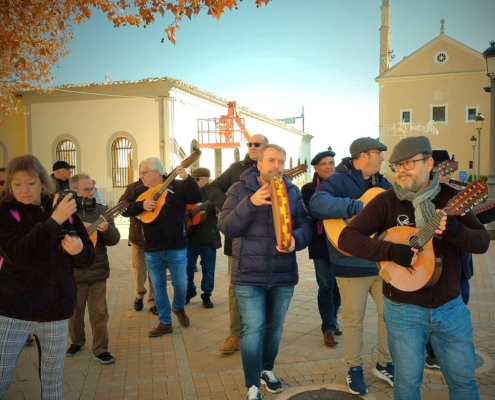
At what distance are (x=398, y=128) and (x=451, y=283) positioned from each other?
144 feet

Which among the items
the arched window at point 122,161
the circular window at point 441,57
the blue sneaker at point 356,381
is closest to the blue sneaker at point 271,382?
the blue sneaker at point 356,381

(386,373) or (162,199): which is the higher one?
(162,199)

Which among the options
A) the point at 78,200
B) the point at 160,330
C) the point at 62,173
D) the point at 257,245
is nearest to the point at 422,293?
the point at 257,245

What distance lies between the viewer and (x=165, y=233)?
18.2 ft

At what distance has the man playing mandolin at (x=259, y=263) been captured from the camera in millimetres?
3697

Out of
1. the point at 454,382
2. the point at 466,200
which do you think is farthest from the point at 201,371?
the point at 466,200

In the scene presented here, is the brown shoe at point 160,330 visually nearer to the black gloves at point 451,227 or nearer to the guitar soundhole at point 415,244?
the guitar soundhole at point 415,244

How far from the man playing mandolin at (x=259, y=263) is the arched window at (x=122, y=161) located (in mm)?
21032

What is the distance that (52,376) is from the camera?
10.0ft

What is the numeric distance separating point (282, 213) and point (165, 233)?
2468 mm

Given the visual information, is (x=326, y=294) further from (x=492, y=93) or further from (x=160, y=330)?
(x=492, y=93)

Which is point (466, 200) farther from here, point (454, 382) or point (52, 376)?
point (52, 376)

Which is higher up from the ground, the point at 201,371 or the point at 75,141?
the point at 75,141

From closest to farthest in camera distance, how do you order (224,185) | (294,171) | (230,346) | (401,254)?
1. (401,254)
2. (294,171)
3. (230,346)
4. (224,185)
